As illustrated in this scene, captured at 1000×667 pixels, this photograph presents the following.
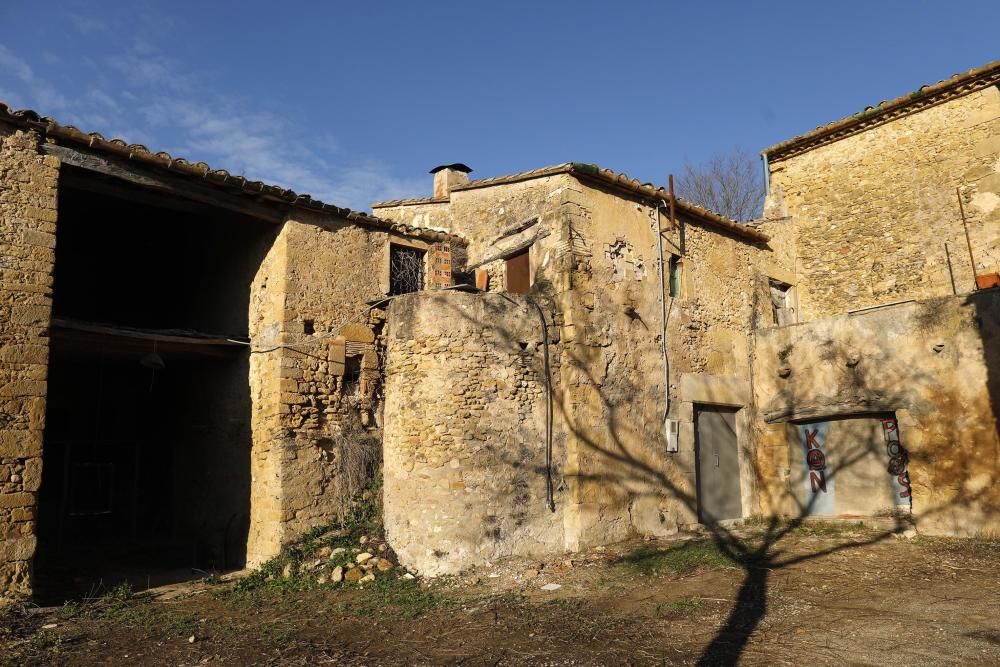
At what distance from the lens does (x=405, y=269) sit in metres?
12.2

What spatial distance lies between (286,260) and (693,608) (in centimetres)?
744

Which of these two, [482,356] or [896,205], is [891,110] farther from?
[482,356]

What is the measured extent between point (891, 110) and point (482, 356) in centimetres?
985

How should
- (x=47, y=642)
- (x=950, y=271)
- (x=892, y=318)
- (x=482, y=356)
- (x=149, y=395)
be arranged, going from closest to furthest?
(x=47, y=642) < (x=482, y=356) < (x=892, y=318) < (x=950, y=271) < (x=149, y=395)

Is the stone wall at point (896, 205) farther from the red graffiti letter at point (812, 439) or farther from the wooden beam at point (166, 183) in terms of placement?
the wooden beam at point (166, 183)

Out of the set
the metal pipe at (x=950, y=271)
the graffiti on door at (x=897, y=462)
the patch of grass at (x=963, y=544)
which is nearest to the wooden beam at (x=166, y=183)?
the graffiti on door at (x=897, y=462)

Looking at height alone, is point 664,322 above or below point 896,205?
below

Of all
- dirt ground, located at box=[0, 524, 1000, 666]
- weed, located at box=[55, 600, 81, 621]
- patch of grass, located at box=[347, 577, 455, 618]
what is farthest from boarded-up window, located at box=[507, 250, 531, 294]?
weed, located at box=[55, 600, 81, 621]

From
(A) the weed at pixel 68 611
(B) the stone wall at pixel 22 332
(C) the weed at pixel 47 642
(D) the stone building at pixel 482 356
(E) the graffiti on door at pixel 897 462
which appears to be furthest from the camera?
(E) the graffiti on door at pixel 897 462

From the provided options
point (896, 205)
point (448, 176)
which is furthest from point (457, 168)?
point (896, 205)

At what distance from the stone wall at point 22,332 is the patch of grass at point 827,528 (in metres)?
10.6

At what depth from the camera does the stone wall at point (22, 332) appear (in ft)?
26.5

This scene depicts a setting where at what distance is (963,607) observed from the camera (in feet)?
22.9

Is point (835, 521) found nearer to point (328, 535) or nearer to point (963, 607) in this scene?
point (963, 607)
